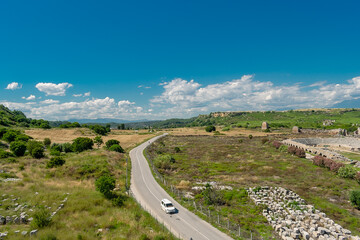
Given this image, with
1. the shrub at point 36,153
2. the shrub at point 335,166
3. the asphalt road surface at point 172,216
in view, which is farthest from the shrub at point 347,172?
the shrub at point 36,153

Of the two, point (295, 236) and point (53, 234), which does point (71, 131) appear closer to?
point (53, 234)

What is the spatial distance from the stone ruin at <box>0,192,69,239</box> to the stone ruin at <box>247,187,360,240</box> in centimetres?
2563

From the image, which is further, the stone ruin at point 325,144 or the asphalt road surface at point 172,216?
the stone ruin at point 325,144

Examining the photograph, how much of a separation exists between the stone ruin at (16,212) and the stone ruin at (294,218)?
1009 inches

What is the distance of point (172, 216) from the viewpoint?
2478cm

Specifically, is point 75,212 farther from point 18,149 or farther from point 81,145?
point 81,145

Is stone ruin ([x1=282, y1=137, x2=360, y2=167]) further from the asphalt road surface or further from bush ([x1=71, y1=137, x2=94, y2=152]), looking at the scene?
bush ([x1=71, y1=137, x2=94, y2=152])

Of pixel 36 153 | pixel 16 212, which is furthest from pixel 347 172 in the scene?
pixel 36 153

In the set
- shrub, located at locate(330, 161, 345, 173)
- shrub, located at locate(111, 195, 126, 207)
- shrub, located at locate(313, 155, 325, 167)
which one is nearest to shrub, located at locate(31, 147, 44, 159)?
shrub, located at locate(111, 195, 126, 207)

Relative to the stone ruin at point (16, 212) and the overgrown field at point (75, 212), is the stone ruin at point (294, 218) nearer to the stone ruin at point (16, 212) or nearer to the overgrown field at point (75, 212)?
the overgrown field at point (75, 212)

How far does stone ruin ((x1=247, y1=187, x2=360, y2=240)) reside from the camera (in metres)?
19.9

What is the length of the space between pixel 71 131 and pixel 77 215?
115713 millimetres

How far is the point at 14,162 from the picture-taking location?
4250 cm

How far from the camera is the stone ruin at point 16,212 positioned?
1835 centimetres
